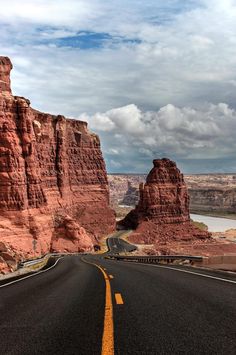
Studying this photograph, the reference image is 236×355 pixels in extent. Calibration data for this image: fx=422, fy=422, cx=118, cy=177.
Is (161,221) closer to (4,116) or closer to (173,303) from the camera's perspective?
(4,116)

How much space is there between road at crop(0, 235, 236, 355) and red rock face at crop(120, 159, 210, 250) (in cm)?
8960

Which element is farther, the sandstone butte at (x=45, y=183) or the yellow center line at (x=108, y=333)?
the sandstone butte at (x=45, y=183)

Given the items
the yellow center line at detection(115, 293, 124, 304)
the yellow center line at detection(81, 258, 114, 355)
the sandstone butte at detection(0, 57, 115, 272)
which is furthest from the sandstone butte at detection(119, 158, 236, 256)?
the yellow center line at detection(81, 258, 114, 355)

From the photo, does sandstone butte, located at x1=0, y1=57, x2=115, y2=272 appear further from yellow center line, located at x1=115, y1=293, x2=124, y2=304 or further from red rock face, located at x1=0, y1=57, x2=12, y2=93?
yellow center line, located at x1=115, y1=293, x2=124, y2=304

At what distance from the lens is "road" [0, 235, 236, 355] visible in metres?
5.53

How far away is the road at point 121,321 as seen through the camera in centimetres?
553

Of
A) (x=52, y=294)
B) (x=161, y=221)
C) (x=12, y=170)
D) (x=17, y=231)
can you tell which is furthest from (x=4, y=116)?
(x=161, y=221)

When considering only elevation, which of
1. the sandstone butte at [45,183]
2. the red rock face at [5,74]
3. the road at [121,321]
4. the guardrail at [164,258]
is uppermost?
the red rock face at [5,74]

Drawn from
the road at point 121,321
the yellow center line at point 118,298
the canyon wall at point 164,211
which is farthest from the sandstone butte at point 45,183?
the road at point 121,321

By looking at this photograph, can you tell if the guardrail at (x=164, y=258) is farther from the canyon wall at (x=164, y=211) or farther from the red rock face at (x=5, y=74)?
the canyon wall at (x=164, y=211)

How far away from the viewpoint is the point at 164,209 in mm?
106938

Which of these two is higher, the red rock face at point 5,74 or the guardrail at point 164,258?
the red rock face at point 5,74

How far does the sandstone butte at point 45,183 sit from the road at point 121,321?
533 inches

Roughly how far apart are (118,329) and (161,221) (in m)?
100.0
